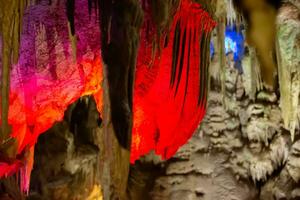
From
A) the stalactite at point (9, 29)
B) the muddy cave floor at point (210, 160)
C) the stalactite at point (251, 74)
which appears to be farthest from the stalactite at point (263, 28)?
the stalactite at point (9, 29)

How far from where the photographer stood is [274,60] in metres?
5.95

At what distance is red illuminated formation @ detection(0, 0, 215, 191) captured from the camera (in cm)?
490

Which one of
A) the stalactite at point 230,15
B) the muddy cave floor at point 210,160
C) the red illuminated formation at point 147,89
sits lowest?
the muddy cave floor at point 210,160

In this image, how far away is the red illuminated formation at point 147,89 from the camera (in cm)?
490

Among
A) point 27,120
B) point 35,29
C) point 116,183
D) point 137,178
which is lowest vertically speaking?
point 137,178

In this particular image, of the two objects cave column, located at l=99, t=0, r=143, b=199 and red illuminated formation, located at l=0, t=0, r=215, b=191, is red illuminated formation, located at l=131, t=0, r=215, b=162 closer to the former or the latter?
red illuminated formation, located at l=0, t=0, r=215, b=191

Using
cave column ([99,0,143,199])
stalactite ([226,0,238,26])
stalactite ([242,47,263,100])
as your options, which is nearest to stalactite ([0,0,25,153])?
cave column ([99,0,143,199])

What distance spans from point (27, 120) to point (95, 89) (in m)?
0.77

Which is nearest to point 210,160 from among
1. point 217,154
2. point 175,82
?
point 217,154

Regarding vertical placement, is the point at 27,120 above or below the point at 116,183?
above

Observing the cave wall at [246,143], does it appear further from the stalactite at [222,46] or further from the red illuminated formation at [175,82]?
the red illuminated formation at [175,82]

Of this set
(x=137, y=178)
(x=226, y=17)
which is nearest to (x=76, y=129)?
(x=137, y=178)

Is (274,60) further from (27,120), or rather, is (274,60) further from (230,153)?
(27,120)

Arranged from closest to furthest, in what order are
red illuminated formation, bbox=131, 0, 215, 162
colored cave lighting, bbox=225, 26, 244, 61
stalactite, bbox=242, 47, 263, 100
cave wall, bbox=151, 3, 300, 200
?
red illuminated formation, bbox=131, 0, 215, 162 → cave wall, bbox=151, 3, 300, 200 → stalactite, bbox=242, 47, 263, 100 → colored cave lighting, bbox=225, 26, 244, 61
